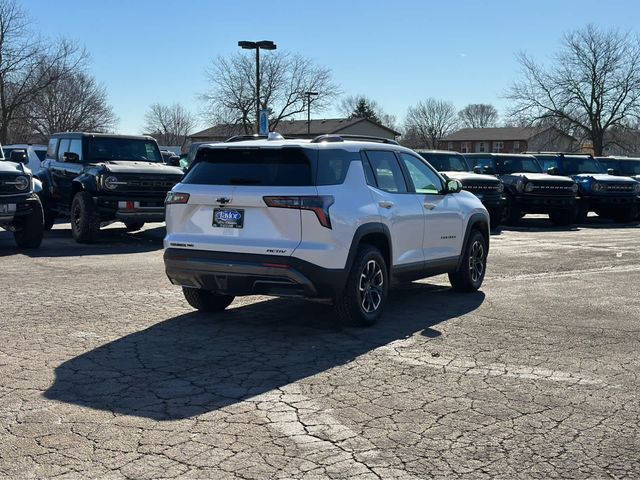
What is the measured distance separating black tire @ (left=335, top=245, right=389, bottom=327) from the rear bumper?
0.20 m

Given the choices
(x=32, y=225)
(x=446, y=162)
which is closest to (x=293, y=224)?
(x=32, y=225)

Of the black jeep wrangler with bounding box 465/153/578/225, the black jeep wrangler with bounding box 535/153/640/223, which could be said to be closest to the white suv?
the black jeep wrangler with bounding box 465/153/578/225

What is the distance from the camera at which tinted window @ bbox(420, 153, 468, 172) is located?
A: 18984mm

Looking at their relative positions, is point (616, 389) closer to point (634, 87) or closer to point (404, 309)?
point (404, 309)

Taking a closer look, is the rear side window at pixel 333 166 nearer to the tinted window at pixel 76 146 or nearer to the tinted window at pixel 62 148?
the tinted window at pixel 76 146

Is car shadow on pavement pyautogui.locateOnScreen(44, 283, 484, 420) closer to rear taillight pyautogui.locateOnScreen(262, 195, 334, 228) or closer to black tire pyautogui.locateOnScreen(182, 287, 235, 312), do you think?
black tire pyautogui.locateOnScreen(182, 287, 235, 312)

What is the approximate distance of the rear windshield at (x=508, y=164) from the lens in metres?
20.9

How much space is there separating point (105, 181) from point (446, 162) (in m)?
9.47

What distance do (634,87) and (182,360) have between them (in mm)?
51082

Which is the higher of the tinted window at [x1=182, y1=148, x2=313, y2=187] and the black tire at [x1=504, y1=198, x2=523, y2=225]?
the tinted window at [x1=182, y1=148, x2=313, y2=187]

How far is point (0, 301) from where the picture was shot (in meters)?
7.79

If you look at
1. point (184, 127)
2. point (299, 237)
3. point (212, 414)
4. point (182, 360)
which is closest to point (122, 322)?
point (182, 360)

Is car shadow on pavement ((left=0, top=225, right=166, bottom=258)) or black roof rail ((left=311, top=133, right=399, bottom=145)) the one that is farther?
car shadow on pavement ((left=0, top=225, right=166, bottom=258))

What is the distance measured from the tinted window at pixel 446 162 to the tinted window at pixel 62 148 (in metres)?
8.68
